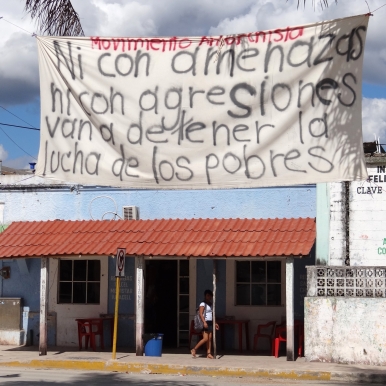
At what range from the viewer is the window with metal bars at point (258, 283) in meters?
18.5

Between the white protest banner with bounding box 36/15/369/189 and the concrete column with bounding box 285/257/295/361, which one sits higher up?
the white protest banner with bounding box 36/15/369/189

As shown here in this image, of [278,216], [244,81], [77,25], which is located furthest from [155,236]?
[244,81]

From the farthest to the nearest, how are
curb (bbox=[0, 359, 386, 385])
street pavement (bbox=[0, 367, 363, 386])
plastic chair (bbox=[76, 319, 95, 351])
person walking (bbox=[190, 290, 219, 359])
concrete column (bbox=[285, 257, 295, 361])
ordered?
plastic chair (bbox=[76, 319, 95, 351]) → person walking (bbox=[190, 290, 219, 359]) → concrete column (bbox=[285, 257, 295, 361]) → curb (bbox=[0, 359, 386, 385]) → street pavement (bbox=[0, 367, 363, 386])

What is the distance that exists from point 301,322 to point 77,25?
1052 cm

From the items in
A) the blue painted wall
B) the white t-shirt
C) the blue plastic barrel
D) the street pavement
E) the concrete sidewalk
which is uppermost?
the blue painted wall

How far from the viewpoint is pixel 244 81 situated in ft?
25.0

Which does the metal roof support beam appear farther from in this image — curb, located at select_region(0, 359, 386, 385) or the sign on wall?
the sign on wall

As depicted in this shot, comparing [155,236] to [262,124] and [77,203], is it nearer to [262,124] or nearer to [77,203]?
[77,203]

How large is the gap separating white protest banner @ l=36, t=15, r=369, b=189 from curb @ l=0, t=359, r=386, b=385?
7.32m

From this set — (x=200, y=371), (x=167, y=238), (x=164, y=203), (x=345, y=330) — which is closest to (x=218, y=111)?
(x=200, y=371)

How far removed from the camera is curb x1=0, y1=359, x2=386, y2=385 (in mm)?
13906

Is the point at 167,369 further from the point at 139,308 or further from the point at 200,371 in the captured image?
the point at 139,308

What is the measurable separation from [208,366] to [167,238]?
343 centimetres

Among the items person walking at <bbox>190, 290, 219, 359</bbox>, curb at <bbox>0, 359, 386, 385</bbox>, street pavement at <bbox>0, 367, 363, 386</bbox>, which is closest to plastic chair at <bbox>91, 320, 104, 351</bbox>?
curb at <bbox>0, 359, 386, 385</bbox>
